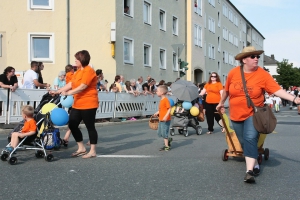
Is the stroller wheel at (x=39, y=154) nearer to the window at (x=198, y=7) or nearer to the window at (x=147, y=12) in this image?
the window at (x=147, y=12)

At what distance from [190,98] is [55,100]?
457 centimetres

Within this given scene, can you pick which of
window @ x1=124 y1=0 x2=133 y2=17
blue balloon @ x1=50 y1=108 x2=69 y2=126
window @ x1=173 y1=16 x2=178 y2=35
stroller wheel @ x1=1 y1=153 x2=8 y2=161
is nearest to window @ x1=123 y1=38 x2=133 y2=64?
window @ x1=124 y1=0 x2=133 y2=17

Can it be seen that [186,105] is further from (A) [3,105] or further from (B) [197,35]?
(B) [197,35]

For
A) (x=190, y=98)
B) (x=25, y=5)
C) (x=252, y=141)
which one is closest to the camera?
(x=252, y=141)

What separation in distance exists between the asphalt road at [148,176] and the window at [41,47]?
51.0 ft

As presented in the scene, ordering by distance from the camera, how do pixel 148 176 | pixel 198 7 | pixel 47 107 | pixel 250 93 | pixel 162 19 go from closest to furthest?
pixel 250 93
pixel 148 176
pixel 47 107
pixel 162 19
pixel 198 7

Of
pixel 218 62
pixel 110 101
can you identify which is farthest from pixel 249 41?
pixel 110 101

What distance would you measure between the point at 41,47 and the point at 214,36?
28.9 metres

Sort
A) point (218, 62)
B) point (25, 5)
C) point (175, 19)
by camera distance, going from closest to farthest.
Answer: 1. point (25, 5)
2. point (175, 19)
3. point (218, 62)

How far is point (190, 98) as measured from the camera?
37.8 feet

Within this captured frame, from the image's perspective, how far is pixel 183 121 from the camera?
11508 mm

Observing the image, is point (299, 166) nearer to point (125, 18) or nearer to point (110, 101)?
point (110, 101)

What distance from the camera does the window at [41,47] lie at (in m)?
23.2

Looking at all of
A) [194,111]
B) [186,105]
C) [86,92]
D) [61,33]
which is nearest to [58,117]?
[86,92]
